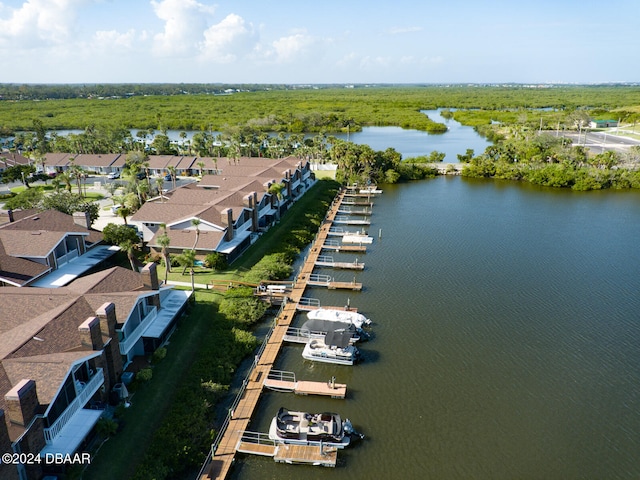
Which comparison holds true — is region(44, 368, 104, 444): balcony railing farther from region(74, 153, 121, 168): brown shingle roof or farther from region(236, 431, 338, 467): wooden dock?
region(74, 153, 121, 168): brown shingle roof

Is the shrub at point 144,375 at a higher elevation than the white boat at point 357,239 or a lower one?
lower

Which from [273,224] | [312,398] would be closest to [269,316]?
[312,398]

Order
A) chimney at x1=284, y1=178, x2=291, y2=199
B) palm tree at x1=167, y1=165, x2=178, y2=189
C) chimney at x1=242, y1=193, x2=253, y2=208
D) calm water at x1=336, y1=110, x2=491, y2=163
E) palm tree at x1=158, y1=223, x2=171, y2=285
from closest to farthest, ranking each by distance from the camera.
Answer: palm tree at x1=158, y1=223, x2=171, y2=285 → chimney at x1=242, y1=193, x2=253, y2=208 → chimney at x1=284, y1=178, x2=291, y2=199 → palm tree at x1=167, y1=165, x2=178, y2=189 → calm water at x1=336, y1=110, x2=491, y2=163

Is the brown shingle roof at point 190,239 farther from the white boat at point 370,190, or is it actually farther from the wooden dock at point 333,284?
the white boat at point 370,190

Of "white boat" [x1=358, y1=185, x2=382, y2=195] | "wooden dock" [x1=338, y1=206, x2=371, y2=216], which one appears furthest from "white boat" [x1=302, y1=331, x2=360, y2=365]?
"white boat" [x1=358, y1=185, x2=382, y2=195]

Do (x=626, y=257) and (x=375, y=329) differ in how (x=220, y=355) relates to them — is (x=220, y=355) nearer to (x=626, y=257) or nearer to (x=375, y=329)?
(x=375, y=329)

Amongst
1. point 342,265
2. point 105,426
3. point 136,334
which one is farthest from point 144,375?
point 342,265

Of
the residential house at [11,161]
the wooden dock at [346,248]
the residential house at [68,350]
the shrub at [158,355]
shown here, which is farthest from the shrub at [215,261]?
the residential house at [11,161]

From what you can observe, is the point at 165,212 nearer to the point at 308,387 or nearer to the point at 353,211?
the point at 308,387
